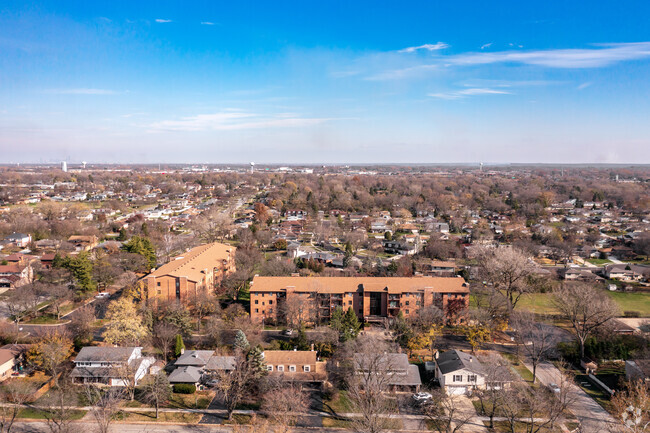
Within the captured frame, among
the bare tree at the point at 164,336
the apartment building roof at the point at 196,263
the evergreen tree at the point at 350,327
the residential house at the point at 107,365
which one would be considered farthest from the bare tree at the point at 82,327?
the evergreen tree at the point at 350,327

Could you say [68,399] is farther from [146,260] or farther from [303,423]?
[146,260]

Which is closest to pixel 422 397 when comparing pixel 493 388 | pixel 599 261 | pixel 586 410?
pixel 493 388

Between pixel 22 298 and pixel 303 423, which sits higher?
pixel 22 298

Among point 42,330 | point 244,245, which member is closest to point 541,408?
point 42,330

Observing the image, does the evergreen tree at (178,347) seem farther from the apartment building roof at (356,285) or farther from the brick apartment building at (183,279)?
the apartment building roof at (356,285)

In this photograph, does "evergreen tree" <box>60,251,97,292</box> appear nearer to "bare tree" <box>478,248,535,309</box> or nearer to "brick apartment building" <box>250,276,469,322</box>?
"brick apartment building" <box>250,276,469,322</box>

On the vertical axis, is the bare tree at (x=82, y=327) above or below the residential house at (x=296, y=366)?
above

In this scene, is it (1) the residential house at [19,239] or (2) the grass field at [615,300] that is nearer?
(2) the grass field at [615,300]

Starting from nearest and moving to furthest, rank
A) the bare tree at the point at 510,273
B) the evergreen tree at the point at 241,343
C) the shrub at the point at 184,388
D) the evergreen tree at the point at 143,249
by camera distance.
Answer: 1. the shrub at the point at 184,388
2. the evergreen tree at the point at 241,343
3. the bare tree at the point at 510,273
4. the evergreen tree at the point at 143,249
